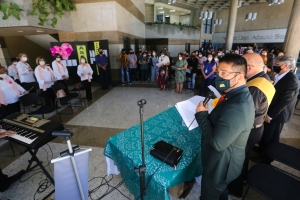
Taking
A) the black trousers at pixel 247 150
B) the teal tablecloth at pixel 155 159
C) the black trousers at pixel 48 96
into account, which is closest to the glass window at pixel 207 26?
the black trousers at pixel 48 96

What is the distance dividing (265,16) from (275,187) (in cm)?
2077

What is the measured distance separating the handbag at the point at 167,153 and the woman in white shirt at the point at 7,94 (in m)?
3.47

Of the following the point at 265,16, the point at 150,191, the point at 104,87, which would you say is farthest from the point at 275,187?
the point at 265,16

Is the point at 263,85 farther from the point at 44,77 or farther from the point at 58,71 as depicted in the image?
the point at 58,71

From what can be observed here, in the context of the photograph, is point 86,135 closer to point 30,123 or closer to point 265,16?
point 30,123

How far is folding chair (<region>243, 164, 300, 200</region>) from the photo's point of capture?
53.7 inches

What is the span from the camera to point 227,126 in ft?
3.34

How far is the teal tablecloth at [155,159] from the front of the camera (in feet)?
4.07

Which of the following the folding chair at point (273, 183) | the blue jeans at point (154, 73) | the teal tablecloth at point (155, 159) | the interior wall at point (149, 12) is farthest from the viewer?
the interior wall at point (149, 12)

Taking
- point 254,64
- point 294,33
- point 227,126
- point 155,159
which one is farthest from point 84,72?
point 294,33

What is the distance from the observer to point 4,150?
2881 mm

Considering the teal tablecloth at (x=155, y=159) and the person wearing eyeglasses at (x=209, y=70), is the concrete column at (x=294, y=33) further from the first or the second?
the teal tablecloth at (x=155, y=159)

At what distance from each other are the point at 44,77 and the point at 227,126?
477 centimetres

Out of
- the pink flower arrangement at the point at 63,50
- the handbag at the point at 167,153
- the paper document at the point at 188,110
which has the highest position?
the pink flower arrangement at the point at 63,50
